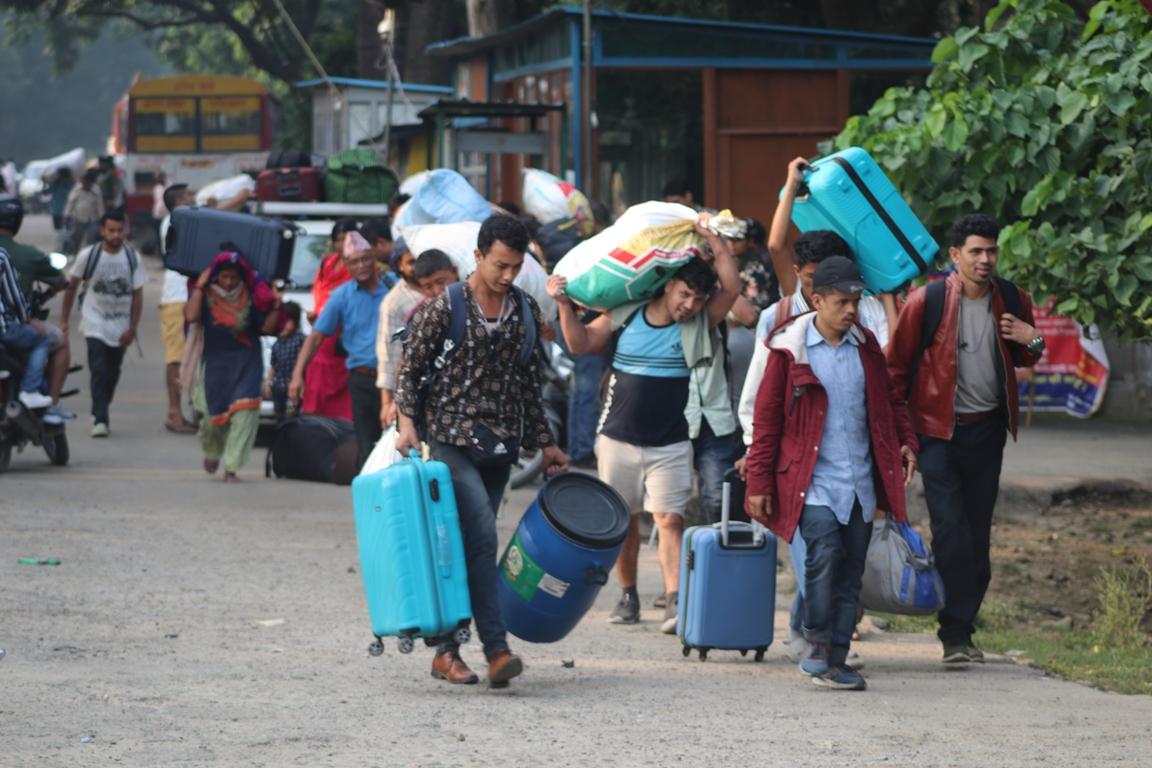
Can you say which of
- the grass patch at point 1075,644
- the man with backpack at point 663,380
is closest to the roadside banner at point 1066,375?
the grass patch at point 1075,644

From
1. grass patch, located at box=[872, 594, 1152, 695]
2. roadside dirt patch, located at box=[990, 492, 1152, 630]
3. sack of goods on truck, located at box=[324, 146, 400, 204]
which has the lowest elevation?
roadside dirt patch, located at box=[990, 492, 1152, 630]

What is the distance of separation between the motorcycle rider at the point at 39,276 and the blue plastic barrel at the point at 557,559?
6915 mm

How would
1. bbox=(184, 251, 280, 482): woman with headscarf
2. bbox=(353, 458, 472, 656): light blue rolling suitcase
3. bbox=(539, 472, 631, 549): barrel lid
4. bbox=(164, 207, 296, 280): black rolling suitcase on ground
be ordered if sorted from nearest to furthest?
bbox=(353, 458, 472, 656): light blue rolling suitcase
bbox=(539, 472, 631, 549): barrel lid
bbox=(184, 251, 280, 482): woman with headscarf
bbox=(164, 207, 296, 280): black rolling suitcase on ground

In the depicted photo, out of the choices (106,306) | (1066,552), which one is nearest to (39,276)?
(106,306)

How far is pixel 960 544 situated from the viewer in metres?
7.97

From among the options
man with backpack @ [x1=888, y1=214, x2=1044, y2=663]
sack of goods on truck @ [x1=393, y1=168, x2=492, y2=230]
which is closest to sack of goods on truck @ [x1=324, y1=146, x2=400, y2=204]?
sack of goods on truck @ [x1=393, y1=168, x2=492, y2=230]

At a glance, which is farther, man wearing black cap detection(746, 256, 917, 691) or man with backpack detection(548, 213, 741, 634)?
man with backpack detection(548, 213, 741, 634)

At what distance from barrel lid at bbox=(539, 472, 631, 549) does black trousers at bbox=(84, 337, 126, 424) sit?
897cm

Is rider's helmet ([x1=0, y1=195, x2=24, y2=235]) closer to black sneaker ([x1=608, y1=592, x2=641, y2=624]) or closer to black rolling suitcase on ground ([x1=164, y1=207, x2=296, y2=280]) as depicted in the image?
black rolling suitcase on ground ([x1=164, y1=207, x2=296, y2=280])

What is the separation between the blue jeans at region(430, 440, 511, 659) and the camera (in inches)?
282

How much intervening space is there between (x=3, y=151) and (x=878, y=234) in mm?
109629

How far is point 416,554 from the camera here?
697cm

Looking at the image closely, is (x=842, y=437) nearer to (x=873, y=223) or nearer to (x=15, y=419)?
(x=873, y=223)

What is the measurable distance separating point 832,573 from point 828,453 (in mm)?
444
